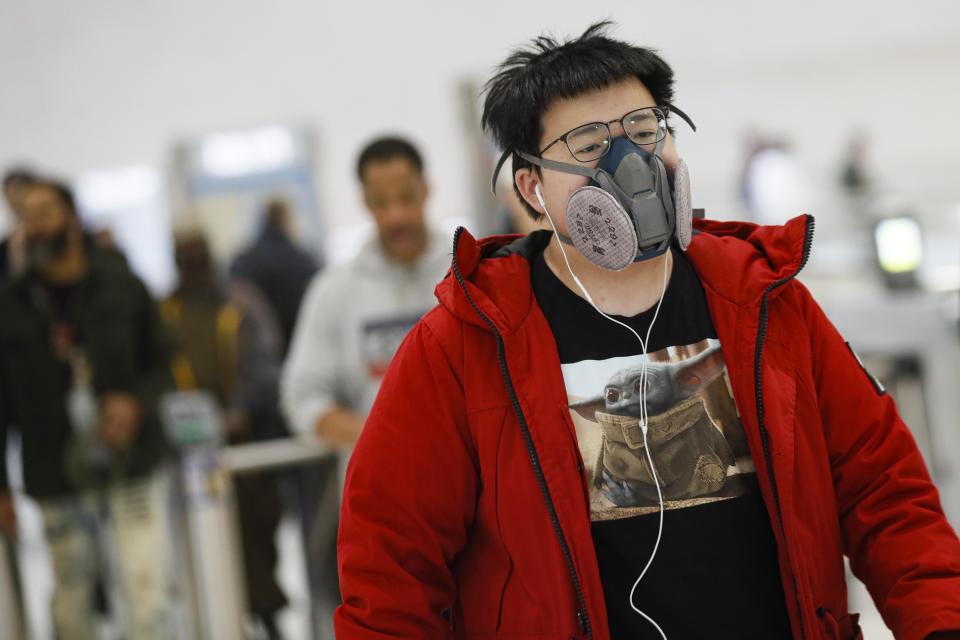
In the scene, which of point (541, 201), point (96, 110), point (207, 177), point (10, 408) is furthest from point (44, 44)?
point (541, 201)

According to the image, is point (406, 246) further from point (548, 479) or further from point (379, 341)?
point (548, 479)

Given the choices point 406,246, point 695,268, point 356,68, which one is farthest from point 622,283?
point 356,68

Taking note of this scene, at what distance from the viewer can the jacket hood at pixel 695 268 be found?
1438mm

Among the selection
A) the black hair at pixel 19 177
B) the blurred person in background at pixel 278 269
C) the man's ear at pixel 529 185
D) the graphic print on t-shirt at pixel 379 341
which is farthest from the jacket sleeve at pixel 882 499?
the blurred person in background at pixel 278 269

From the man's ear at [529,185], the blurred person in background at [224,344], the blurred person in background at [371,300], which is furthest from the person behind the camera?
the blurred person in background at [224,344]

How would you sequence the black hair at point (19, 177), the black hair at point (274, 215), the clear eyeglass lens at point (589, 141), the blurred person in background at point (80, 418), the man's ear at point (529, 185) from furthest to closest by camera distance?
the black hair at point (274, 215) < the black hair at point (19, 177) < the blurred person in background at point (80, 418) < the man's ear at point (529, 185) < the clear eyeglass lens at point (589, 141)

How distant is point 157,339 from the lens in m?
3.75

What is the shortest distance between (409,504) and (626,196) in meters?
0.55

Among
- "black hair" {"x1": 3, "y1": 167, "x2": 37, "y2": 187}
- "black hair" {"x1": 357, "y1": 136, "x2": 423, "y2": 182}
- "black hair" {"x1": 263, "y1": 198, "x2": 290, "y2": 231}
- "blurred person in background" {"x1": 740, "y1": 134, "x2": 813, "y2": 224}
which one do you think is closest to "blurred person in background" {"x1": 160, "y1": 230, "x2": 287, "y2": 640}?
"black hair" {"x1": 3, "y1": 167, "x2": 37, "y2": 187}

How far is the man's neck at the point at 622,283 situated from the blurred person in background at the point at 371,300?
1.46 meters

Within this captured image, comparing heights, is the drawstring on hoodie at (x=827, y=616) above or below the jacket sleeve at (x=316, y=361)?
below

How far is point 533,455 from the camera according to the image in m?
1.38

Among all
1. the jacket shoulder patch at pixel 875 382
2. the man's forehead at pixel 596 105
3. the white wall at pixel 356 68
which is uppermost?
the white wall at pixel 356 68

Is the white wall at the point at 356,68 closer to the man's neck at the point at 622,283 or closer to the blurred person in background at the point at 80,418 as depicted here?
the blurred person in background at the point at 80,418
